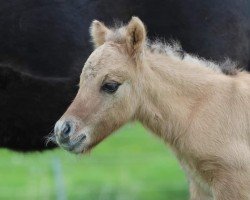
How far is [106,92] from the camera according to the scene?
638cm

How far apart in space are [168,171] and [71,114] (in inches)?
285

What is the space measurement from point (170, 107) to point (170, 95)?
3.4 inches

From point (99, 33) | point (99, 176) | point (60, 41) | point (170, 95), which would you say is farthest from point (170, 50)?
point (99, 176)

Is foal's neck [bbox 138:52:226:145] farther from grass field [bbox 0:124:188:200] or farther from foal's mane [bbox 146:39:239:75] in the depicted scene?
grass field [bbox 0:124:188:200]

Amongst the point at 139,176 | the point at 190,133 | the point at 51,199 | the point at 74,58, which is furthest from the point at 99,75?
the point at 139,176

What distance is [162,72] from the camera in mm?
6652

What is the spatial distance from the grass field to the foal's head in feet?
13.1

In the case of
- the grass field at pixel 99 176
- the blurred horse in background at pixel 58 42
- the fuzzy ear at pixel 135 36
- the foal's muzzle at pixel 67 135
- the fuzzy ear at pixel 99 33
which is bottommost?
the grass field at pixel 99 176

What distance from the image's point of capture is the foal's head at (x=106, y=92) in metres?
6.27

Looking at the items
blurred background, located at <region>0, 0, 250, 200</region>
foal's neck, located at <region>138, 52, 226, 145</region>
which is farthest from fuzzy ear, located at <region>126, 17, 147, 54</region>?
blurred background, located at <region>0, 0, 250, 200</region>

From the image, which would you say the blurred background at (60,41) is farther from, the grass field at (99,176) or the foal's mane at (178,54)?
the grass field at (99,176)

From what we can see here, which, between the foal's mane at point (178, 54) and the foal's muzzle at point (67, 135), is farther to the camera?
the foal's mane at point (178, 54)

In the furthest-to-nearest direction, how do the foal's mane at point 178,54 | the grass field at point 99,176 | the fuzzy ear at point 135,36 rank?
the grass field at point 99,176
the foal's mane at point 178,54
the fuzzy ear at point 135,36

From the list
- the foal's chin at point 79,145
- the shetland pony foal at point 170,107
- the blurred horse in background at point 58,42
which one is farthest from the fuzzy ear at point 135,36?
the blurred horse in background at point 58,42
